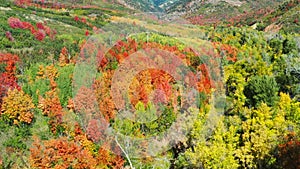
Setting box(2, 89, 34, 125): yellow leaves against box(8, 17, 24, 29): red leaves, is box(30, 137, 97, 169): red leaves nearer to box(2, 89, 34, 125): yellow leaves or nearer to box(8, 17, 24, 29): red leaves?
box(2, 89, 34, 125): yellow leaves

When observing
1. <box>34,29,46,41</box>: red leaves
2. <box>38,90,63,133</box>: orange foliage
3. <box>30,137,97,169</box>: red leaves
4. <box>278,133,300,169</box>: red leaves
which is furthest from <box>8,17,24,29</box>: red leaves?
<box>278,133,300,169</box>: red leaves

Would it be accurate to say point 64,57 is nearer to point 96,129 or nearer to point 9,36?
point 9,36

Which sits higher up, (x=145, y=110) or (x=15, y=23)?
(x=15, y=23)

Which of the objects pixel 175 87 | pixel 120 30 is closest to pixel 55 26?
pixel 120 30

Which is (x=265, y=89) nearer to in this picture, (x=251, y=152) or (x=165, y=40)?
(x=251, y=152)

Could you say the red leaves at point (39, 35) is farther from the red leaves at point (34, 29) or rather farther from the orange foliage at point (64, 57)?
the orange foliage at point (64, 57)

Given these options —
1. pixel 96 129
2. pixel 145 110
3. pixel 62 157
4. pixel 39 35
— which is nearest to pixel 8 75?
pixel 96 129
